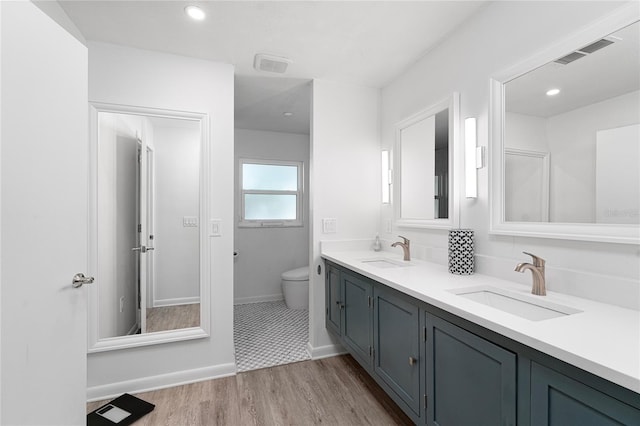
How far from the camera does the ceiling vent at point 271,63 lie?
2246mm

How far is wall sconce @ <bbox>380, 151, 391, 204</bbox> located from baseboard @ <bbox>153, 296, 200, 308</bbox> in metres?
1.75

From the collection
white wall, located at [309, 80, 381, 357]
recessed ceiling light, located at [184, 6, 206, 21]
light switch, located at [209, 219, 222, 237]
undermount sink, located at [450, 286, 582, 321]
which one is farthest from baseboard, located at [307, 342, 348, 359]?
recessed ceiling light, located at [184, 6, 206, 21]

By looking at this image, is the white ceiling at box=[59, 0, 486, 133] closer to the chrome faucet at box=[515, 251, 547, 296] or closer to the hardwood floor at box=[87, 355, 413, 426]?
the chrome faucet at box=[515, 251, 547, 296]

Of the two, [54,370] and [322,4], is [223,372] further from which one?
[322,4]

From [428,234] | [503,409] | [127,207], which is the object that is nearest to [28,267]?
[127,207]

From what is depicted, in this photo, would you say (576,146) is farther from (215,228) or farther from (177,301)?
(177,301)

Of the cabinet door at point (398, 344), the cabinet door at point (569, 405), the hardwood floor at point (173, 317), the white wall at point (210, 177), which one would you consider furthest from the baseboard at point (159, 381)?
the cabinet door at point (569, 405)

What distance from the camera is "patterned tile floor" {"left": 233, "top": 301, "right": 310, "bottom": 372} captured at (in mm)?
2529

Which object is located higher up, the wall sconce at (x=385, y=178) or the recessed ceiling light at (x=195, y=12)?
the recessed ceiling light at (x=195, y=12)

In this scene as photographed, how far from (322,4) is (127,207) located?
A: 76.4 inches

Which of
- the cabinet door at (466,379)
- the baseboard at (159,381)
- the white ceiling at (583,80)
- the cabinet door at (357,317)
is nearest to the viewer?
the cabinet door at (466,379)

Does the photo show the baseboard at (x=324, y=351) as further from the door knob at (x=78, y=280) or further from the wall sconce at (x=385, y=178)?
the door knob at (x=78, y=280)

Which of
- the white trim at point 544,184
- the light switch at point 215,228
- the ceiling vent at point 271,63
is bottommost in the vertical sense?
the light switch at point 215,228

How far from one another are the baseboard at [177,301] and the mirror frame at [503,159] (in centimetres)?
210
